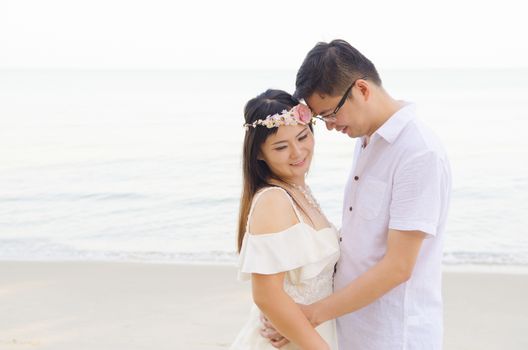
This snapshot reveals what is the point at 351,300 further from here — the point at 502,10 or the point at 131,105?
the point at 502,10

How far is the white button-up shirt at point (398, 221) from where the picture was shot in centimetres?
219

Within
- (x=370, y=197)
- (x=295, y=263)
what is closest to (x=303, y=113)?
(x=370, y=197)

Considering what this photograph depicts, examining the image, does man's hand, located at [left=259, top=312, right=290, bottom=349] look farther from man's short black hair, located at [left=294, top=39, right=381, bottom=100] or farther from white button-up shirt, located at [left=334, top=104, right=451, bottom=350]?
man's short black hair, located at [left=294, top=39, right=381, bottom=100]

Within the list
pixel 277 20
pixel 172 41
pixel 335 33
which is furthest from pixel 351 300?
pixel 172 41

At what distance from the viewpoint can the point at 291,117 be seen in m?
2.50

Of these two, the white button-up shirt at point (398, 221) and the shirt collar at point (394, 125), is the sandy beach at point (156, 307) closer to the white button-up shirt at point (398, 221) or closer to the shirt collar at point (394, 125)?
the white button-up shirt at point (398, 221)

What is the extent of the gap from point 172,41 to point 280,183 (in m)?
46.5

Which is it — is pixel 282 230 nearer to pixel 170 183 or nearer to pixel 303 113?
pixel 303 113

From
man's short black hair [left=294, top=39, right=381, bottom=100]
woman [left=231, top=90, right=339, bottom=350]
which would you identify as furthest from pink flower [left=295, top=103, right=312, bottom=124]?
man's short black hair [left=294, top=39, right=381, bottom=100]

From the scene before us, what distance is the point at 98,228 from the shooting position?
10.4 m

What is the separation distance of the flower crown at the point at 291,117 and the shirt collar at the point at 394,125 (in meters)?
0.27

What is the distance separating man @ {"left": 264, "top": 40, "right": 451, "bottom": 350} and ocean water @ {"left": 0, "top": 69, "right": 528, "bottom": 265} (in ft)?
19.5

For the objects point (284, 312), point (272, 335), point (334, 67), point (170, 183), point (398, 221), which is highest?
point (334, 67)

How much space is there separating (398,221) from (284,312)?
0.50 meters
